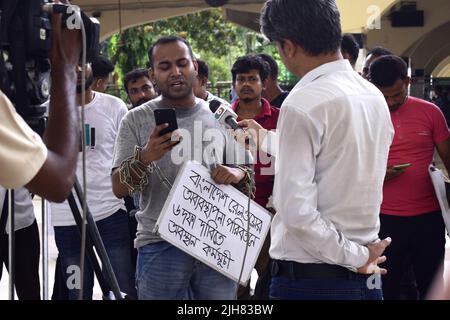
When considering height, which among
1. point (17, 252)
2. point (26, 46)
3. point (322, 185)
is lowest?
point (17, 252)

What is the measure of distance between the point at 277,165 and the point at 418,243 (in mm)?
2187

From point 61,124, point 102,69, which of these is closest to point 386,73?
point 102,69

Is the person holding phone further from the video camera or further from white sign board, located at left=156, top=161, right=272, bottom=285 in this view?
the video camera

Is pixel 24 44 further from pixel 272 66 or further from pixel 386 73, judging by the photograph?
pixel 272 66

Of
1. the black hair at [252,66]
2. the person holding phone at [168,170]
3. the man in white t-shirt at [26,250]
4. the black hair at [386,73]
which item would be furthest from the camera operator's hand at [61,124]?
the black hair at [252,66]

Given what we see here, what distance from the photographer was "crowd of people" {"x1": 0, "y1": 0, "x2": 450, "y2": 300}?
236 cm

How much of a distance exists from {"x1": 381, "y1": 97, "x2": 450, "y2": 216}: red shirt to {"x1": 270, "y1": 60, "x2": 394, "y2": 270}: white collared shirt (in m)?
1.92

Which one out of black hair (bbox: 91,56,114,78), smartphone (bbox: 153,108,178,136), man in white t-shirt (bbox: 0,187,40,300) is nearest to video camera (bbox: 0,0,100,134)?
smartphone (bbox: 153,108,178,136)

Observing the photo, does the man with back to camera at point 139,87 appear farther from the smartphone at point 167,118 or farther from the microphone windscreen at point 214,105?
the smartphone at point 167,118

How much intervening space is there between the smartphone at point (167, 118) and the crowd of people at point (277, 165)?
0.05 metres
